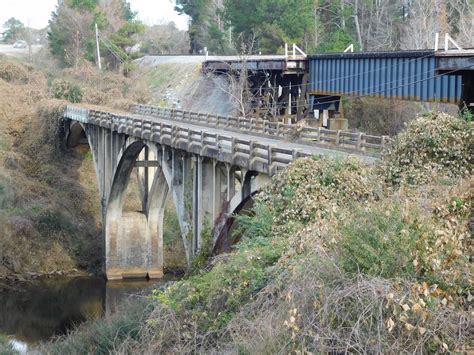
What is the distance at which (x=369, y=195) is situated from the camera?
1706cm

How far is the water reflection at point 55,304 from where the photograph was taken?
117 ft

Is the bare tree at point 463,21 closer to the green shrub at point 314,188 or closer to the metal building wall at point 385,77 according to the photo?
the metal building wall at point 385,77

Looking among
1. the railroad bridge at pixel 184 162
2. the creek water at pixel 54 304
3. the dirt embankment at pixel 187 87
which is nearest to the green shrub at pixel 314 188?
the railroad bridge at pixel 184 162

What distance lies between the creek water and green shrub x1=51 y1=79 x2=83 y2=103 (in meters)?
22.9

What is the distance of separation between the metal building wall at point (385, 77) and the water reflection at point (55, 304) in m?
14.5

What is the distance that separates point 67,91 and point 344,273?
55.7 metres

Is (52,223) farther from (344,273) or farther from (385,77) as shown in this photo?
(344,273)

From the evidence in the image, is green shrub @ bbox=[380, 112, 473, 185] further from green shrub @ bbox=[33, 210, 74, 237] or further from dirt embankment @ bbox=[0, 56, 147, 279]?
green shrub @ bbox=[33, 210, 74, 237]

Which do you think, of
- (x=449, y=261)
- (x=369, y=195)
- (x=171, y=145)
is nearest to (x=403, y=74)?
(x=171, y=145)

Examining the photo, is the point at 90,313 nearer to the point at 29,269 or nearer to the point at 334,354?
the point at 29,269

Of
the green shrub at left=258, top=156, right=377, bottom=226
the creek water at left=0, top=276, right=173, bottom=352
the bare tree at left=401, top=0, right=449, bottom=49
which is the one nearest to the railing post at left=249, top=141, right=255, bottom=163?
the green shrub at left=258, top=156, right=377, bottom=226

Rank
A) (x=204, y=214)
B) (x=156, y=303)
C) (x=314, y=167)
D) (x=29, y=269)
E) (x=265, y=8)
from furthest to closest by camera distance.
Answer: (x=265, y=8) → (x=29, y=269) → (x=204, y=214) → (x=314, y=167) → (x=156, y=303)

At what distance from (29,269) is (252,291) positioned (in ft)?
109

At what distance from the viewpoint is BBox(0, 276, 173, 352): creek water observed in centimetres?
3541
